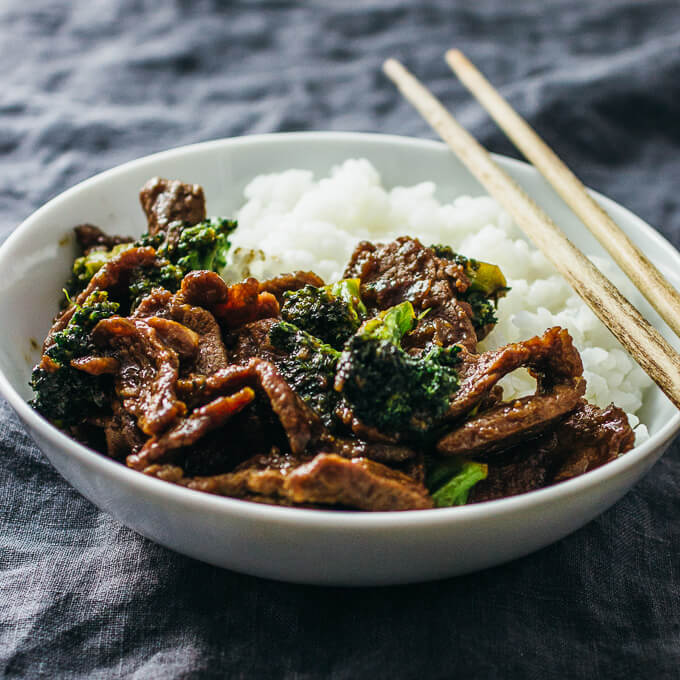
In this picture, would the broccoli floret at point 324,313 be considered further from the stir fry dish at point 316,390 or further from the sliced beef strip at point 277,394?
the sliced beef strip at point 277,394

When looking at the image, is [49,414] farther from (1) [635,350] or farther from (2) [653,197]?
(2) [653,197]

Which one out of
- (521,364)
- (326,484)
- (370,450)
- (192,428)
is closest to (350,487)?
(326,484)

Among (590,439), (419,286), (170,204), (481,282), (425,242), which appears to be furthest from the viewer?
(425,242)

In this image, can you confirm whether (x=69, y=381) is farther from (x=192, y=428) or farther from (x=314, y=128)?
(x=314, y=128)

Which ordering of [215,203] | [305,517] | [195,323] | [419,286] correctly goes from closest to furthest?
1. [305,517]
2. [195,323]
3. [419,286]
4. [215,203]

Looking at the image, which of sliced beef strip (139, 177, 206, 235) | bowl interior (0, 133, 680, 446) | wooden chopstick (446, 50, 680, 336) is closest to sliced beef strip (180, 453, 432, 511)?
bowl interior (0, 133, 680, 446)

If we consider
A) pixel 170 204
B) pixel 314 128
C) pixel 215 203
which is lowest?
pixel 314 128

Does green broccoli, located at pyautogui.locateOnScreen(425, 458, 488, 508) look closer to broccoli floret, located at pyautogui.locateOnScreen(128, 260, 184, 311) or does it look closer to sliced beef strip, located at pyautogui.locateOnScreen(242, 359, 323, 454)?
sliced beef strip, located at pyautogui.locateOnScreen(242, 359, 323, 454)

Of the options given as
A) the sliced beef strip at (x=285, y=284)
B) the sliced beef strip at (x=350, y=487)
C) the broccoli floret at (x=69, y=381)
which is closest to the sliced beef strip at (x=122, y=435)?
the broccoli floret at (x=69, y=381)
